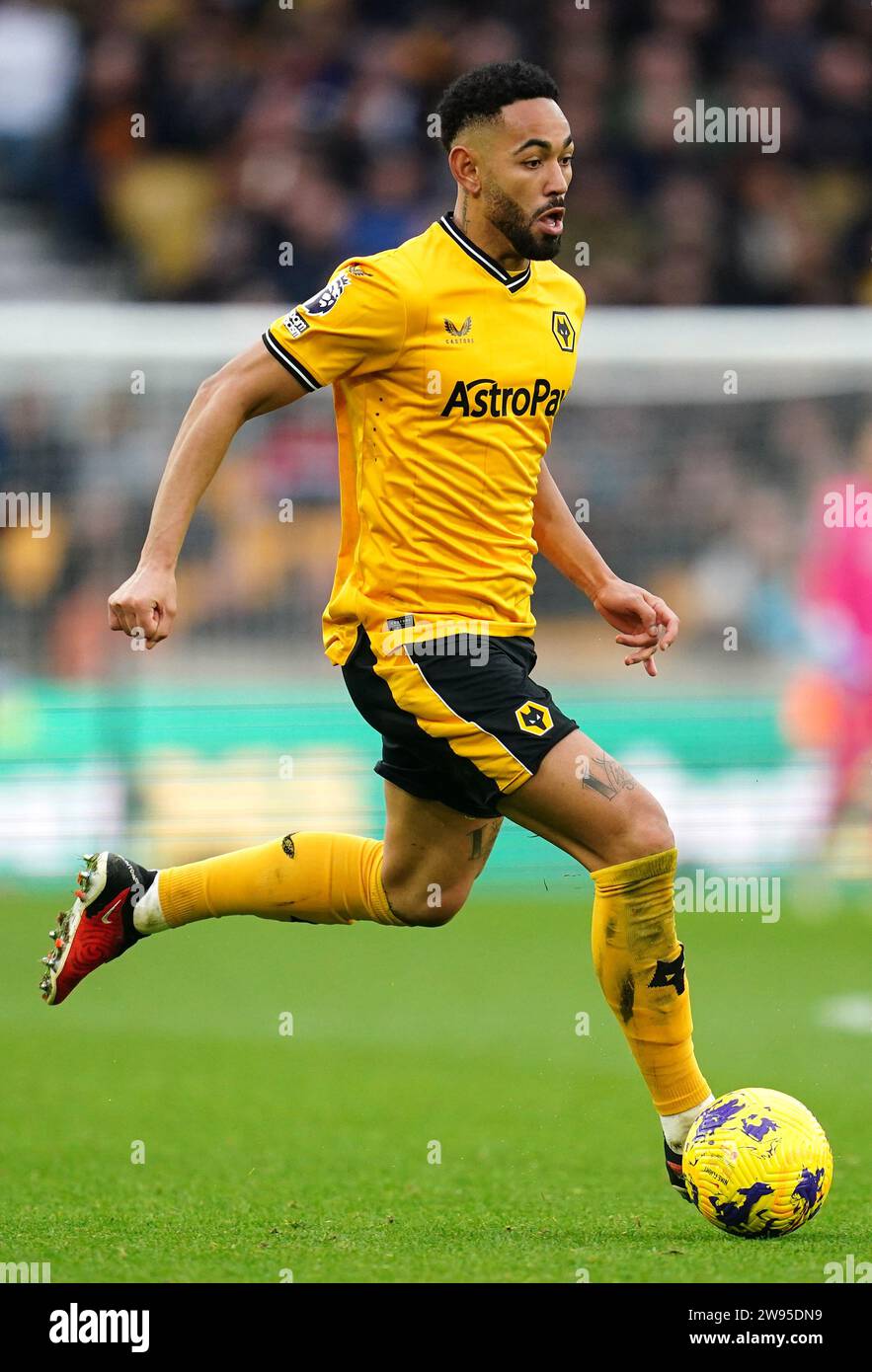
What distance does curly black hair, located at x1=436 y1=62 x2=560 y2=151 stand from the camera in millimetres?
4680

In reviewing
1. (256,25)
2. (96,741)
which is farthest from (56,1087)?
(256,25)

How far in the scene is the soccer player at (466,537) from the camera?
4496mm

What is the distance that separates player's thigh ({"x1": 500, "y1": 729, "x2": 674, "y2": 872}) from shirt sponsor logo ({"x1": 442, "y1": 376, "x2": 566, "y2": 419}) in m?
0.81

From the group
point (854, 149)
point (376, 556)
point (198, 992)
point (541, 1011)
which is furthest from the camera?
point (854, 149)

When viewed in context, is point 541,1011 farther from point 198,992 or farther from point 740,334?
point 740,334

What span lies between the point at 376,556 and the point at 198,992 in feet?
13.7

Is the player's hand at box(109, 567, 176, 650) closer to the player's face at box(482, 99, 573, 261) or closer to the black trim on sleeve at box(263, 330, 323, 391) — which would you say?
the black trim on sleeve at box(263, 330, 323, 391)

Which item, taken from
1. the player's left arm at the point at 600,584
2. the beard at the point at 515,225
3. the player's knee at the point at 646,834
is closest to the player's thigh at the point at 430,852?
the player's knee at the point at 646,834

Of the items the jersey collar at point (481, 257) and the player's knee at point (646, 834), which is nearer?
the player's knee at point (646, 834)

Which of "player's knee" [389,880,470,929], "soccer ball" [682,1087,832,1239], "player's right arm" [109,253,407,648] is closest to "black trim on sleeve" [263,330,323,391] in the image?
"player's right arm" [109,253,407,648]

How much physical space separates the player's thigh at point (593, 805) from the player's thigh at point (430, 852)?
0.40 m

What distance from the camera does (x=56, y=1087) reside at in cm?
659

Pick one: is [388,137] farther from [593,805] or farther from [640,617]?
[593,805]

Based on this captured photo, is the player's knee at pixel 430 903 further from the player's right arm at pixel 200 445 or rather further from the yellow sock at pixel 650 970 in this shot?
the player's right arm at pixel 200 445
